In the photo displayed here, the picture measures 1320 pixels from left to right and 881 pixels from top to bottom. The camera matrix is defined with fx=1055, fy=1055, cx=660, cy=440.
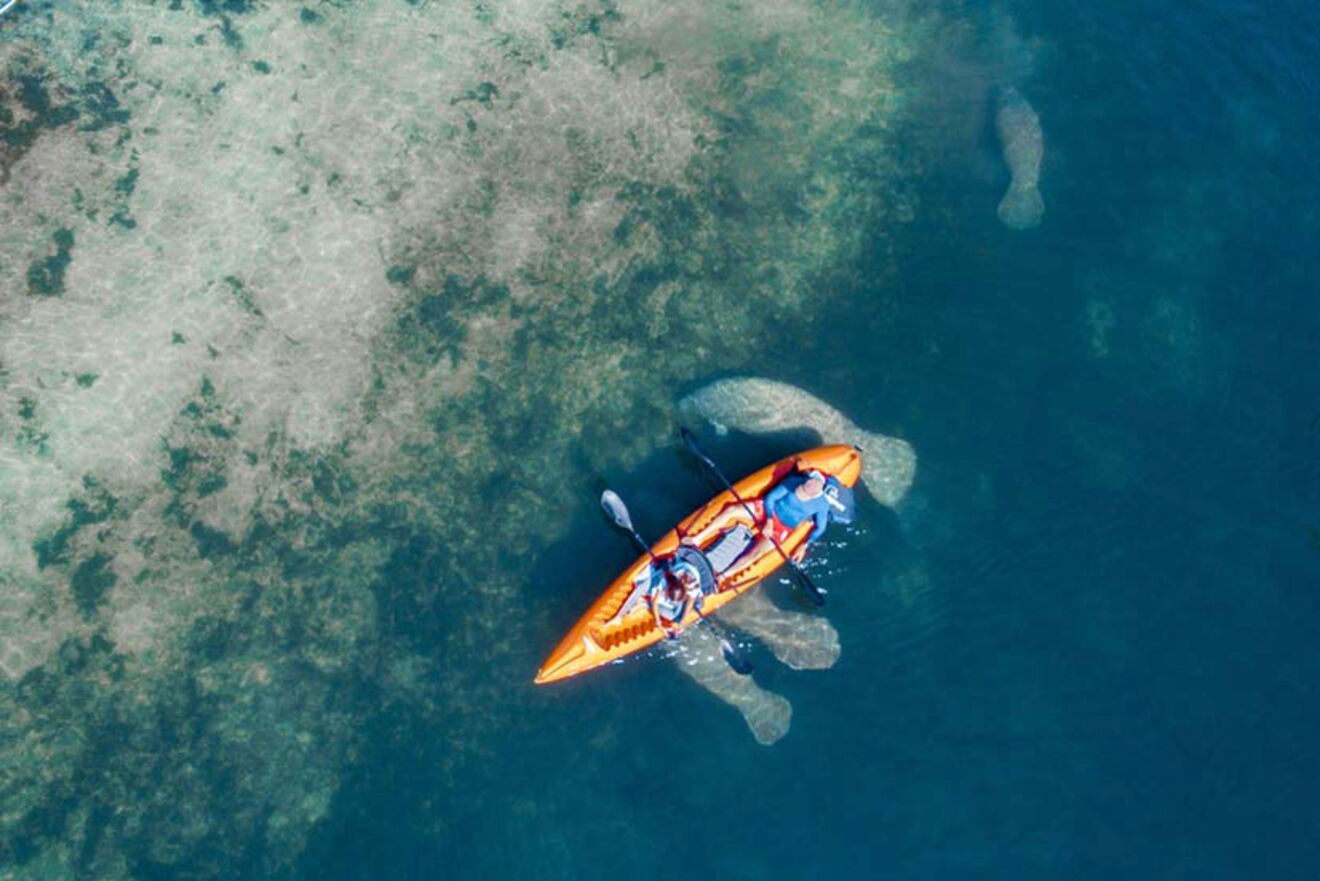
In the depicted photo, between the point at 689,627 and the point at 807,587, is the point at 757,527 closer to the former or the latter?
the point at 807,587

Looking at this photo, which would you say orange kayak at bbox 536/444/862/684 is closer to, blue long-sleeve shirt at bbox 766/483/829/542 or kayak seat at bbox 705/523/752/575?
kayak seat at bbox 705/523/752/575

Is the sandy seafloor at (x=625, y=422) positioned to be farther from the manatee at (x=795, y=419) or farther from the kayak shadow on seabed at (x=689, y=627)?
the manatee at (x=795, y=419)

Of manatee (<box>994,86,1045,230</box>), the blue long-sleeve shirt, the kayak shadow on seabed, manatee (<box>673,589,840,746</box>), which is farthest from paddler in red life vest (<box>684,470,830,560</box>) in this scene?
manatee (<box>994,86,1045,230</box>)

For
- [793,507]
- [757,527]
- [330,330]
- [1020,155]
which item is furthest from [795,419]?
[330,330]

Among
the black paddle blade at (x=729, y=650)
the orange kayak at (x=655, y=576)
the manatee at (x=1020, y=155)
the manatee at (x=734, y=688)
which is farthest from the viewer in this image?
the manatee at (x=1020, y=155)

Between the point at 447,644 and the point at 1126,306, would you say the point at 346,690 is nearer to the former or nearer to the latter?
the point at 447,644

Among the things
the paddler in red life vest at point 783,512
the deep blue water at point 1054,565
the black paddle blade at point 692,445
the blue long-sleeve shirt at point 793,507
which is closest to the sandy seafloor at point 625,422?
the deep blue water at point 1054,565
